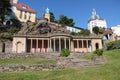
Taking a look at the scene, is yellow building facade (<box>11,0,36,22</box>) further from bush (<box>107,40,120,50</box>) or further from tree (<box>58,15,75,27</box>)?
bush (<box>107,40,120,50</box>)

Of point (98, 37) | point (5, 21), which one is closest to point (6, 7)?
point (5, 21)

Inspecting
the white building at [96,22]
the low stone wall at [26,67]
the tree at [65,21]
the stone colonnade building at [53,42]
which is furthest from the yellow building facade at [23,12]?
the low stone wall at [26,67]

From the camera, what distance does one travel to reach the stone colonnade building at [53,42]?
172 feet

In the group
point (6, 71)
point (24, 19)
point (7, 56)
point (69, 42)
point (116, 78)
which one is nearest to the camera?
point (116, 78)

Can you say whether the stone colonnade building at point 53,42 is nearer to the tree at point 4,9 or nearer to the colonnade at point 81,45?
the colonnade at point 81,45

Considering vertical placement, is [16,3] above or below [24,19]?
above

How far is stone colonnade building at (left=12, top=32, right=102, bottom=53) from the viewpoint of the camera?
52312mm

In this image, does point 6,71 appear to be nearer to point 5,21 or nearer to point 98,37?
point 98,37

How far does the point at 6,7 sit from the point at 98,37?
3341 centimetres

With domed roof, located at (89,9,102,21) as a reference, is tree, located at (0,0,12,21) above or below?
below

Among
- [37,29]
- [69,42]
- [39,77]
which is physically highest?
[37,29]

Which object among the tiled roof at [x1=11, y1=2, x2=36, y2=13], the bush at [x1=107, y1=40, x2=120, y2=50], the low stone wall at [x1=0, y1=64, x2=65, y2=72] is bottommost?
the low stone wall at [x1=0, y1=64, x2=65, y2=72]

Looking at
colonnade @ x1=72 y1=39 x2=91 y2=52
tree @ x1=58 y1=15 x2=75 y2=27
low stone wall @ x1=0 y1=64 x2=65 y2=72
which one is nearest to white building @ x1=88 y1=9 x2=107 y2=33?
tree @ x1=58 y1=15 x2=75 y2=27

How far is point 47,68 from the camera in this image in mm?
22922
